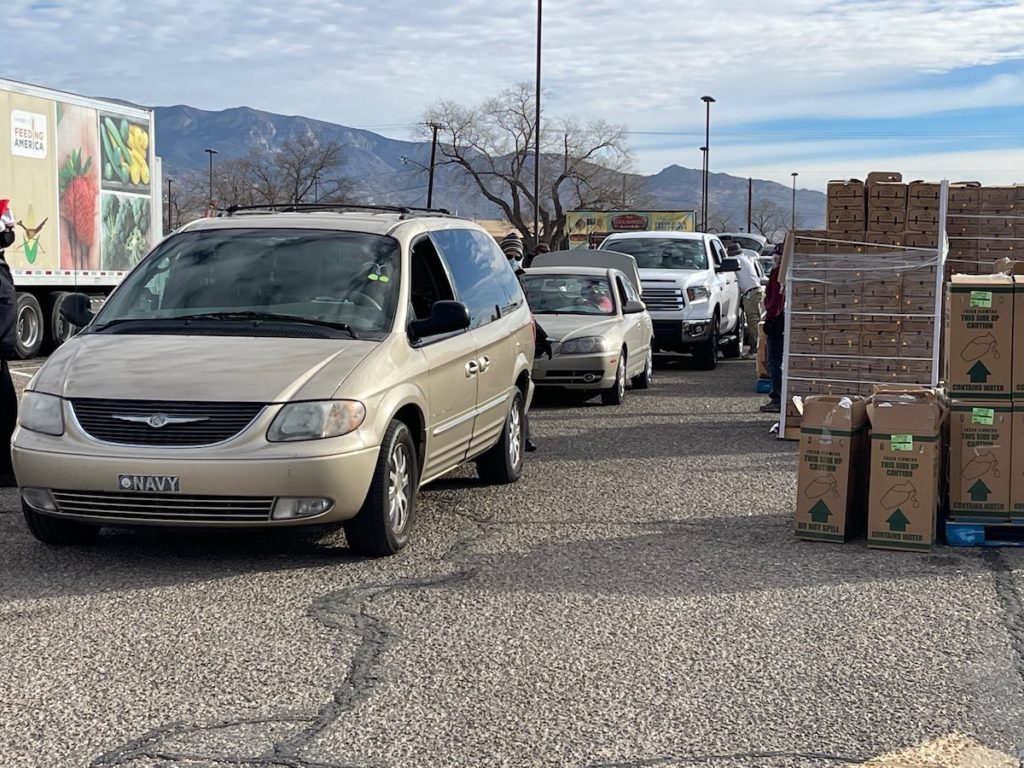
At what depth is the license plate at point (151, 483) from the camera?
637 cm

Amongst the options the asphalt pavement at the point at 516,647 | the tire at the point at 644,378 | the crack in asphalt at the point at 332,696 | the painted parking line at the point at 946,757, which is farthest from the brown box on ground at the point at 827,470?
the tire at the point at 644,378

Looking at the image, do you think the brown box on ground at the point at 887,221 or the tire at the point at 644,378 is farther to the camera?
the tire at the point at 644,378

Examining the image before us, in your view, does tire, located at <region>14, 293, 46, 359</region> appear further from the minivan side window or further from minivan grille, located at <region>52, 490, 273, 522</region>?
minivan grille, located at <region>52, 490, 273, 522</region>

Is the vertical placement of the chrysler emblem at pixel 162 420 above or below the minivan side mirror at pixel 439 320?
below

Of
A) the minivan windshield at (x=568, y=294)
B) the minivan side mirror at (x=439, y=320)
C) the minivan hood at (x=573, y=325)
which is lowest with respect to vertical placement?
the minivan hood at (x=573, y=325)

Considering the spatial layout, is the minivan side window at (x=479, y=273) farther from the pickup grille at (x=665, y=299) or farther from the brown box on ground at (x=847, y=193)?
the pickup grille at (x=665, y=299)

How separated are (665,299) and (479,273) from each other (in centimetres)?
1070

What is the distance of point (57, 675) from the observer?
507cm

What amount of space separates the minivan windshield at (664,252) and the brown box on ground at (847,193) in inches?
348

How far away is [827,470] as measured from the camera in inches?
301

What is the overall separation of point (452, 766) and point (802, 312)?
27.7 ft

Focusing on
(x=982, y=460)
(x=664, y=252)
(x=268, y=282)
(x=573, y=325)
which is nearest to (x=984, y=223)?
(x=573, y=325)

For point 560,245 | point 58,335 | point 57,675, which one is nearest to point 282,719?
point 57,675

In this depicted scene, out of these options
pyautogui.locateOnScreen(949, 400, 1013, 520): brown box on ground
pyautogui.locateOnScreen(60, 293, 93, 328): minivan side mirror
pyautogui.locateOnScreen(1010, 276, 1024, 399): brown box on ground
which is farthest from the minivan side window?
pyautogui.locateOnScreen(1010, 276, 1024, 399): brown box on ground
